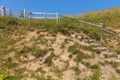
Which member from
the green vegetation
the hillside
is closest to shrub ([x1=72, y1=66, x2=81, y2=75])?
the hillside

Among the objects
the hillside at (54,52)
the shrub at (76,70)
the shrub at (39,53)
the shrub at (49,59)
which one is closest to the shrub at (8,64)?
the hillside at (54,52)

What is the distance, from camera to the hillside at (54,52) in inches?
1205

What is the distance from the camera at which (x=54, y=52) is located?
32750 mm

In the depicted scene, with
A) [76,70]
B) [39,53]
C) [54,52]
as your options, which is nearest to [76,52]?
[54,52]

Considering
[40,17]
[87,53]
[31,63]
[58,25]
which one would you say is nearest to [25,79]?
[31,63]

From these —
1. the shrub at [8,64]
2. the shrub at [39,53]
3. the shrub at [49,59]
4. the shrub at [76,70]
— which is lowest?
the shrub at [76,70]

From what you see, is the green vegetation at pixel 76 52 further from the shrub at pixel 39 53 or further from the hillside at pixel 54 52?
the shrub at pixel 39 53

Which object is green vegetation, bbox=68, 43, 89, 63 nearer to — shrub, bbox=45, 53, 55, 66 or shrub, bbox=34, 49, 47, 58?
shrub, bbox=45, 53, 55, 66

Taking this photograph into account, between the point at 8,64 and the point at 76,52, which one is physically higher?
the point at 76,52

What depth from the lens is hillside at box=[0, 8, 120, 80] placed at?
30.6 m

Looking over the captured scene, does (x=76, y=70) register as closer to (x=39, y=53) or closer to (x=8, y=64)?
(x=39, y=53)

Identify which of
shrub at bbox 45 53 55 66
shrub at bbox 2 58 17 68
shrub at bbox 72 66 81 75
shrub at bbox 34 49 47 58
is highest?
shrub at bbox 34 49 47 58

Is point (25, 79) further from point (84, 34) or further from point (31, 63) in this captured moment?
point (84, 34)

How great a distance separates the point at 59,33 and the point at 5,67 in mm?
6340
